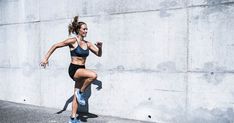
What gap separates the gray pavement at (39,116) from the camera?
245 inches

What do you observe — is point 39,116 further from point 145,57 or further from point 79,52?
point 145,57

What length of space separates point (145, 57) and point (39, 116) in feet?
8.86

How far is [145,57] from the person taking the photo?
235 inches

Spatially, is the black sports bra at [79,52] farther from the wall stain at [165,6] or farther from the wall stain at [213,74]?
the wall stain at [213,74]

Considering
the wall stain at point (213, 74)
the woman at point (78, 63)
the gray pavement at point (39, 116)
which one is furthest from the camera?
the gray pavement at point (39, 116)

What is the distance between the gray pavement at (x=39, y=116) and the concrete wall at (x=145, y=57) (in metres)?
0.20

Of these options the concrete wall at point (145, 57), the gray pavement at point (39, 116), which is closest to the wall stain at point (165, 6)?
the concrete wall at point (145, 57)

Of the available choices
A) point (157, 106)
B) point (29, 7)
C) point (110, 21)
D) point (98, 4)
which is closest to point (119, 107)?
point (157, 106)

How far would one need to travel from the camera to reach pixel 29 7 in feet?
25.9

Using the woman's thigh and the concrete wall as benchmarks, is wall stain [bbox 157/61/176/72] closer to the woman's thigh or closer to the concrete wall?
the concrete wall

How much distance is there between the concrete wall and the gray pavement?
20cm

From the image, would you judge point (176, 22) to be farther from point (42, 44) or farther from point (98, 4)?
point (42, 44)

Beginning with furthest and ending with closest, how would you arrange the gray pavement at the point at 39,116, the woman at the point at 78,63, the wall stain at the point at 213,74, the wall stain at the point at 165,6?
the gray pavement at the point at 39,116 → the woman at the point at 78,63 → the wall stain at the point at 165,6 → the wall stain at the point at 213,74

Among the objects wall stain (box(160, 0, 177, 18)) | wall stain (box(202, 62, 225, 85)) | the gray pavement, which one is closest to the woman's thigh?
the gray pavement
